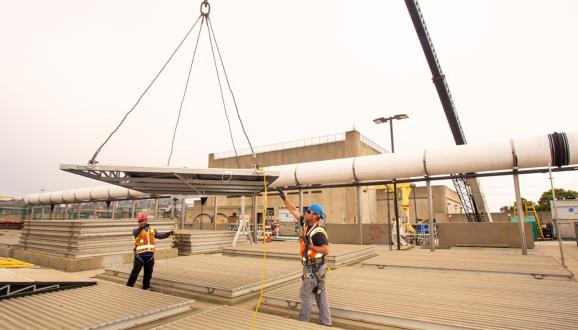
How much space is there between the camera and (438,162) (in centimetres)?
1146

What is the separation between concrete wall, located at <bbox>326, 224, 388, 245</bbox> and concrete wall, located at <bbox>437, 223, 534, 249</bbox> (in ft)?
10.3

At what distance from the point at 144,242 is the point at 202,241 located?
658 cm

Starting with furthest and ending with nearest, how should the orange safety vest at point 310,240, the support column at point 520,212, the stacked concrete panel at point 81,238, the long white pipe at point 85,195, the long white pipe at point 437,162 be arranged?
the long white pipe at point 85,195, the support column at point 520,212, the long white pipe at point 437,162, the stacked concrete panel at point 81,238, the orange safety vest at point 310,240

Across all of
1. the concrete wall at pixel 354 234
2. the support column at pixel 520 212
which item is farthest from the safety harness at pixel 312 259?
the concrete wall at pixel 354 234

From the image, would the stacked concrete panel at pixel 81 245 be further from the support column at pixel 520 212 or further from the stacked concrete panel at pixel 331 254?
the support column at pixel 520 212

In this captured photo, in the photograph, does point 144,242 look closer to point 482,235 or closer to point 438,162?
point 438,162

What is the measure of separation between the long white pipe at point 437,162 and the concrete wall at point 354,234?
3.94m

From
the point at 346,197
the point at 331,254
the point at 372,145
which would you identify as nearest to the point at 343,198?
the point at 346,197

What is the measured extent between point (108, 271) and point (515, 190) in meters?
13.7

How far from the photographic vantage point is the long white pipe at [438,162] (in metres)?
9.91

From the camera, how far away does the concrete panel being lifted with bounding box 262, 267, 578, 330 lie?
4.24 metres

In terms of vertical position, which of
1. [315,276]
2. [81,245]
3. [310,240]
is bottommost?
[81,245]

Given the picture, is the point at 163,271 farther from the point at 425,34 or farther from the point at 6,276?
the point at 425,34

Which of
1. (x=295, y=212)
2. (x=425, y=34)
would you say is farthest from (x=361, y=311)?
(x=425, y=34)
